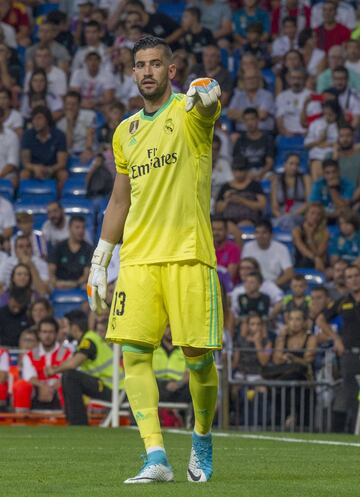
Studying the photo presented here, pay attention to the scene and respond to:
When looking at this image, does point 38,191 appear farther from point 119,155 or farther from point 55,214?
point 119,155

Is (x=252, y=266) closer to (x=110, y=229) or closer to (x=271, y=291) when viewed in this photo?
(x=271, y=291)

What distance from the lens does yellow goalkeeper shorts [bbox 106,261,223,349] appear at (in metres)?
7.22

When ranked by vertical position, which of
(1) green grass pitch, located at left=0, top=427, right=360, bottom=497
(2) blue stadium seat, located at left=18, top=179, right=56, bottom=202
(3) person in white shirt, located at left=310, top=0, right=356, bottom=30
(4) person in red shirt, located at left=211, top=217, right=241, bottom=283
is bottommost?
(1) green grass pitch, located at left=0, top=427, right=360, bottom=497

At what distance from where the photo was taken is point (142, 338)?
720cm

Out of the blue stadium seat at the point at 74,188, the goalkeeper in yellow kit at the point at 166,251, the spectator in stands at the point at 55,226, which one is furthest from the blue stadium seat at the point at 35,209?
the goalkeeper in yellow kit at the point at 166,251

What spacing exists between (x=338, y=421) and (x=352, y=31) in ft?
27.7

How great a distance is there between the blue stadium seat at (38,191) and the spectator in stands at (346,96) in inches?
166

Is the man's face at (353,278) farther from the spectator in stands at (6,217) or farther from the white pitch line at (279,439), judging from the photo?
the spectator in stands at (6,217)

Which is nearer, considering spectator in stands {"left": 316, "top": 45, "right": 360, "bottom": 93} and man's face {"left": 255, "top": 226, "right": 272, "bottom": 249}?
man's face {"left": 255, "top": 226, "right": 272, "bottom": 249}

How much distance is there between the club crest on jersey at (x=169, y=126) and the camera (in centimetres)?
739

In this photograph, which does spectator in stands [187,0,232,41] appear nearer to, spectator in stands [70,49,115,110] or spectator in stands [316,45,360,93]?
spectator in stands [70,49,115,110]

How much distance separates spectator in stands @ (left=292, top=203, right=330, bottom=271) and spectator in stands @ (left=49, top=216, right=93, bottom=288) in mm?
2679

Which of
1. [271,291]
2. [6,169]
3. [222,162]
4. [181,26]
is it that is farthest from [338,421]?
[181,26]


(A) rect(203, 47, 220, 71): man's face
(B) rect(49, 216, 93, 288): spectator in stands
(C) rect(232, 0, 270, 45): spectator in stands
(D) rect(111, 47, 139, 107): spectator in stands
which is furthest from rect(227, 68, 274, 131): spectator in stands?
(B) rect(49, 216, 93, 288): spectator in stands
